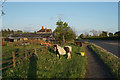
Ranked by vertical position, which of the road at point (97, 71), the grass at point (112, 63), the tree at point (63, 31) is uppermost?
the tree at point (63, 31)

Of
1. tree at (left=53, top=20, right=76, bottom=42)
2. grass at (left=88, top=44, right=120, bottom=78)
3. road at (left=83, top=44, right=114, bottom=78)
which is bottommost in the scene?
road at (left=83, top=44, right=114, bottom=78)

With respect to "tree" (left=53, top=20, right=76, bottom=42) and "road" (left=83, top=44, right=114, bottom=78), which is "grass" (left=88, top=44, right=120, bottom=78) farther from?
"tree" (left=53, top=20, right=76, bottom=42)

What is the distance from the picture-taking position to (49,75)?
6809 millimetres

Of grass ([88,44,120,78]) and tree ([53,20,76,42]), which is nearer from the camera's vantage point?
grass ([88,44,120,78])

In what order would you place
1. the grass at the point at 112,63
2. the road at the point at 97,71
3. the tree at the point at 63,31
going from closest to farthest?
the road at the point at 97,71 → the grass at the point at 112,63 → the tree at the point at 63,31

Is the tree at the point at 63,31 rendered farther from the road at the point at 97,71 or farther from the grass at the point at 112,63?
the road at the point at 97,71

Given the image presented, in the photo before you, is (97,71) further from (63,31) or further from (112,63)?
(63,31)

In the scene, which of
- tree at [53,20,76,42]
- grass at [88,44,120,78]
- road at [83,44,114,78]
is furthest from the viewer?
tree at [53,20,76,42]

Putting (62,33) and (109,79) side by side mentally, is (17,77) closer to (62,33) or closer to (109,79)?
(109,79)

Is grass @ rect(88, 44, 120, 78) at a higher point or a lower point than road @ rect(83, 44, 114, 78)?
higher

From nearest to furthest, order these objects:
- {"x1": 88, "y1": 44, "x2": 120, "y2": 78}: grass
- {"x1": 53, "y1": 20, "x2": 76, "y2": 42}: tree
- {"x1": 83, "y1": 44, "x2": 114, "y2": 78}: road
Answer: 1. {"x1": 83, "y1": 44, "x2": 114, "y2": 78}: road
2. {"x1": 88, "y1": 44, "x2": 120, "y2": 78}: grass
3. {"x1": 53, "y1": 20, "x2": 76, "y2": 42}: tree

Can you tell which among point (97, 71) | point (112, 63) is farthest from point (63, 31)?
point (97, 71)

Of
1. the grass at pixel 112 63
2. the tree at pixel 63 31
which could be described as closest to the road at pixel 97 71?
the grass at pixel 112 63

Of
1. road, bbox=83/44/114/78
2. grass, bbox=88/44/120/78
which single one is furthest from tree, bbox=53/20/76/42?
road, bbox=83/44/114/78
